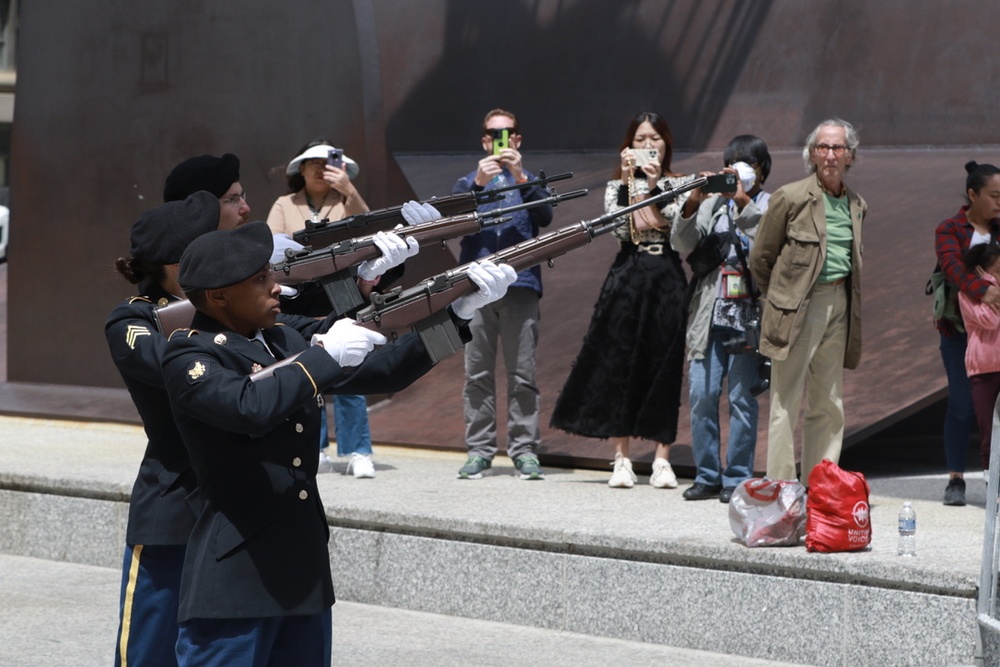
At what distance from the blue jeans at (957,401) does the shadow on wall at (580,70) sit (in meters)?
4.18

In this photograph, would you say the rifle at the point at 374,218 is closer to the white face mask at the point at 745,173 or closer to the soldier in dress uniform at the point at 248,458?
the white face mask at the point at 745,173

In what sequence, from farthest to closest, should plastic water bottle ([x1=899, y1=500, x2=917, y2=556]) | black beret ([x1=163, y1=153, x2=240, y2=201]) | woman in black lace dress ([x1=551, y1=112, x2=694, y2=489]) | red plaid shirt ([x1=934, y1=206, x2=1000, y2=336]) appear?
woman in black lace dress ([x1=551, y1=112, x2=694, y2=489]) → red plaid shirt ([x1=934, y1=206, x2=1000, y2=336]) → plastic water bottle ([x1=899, y1=500, x2=917, y2=556]) → black beret ([x1=163, y1=153, x2=240, y2=201])

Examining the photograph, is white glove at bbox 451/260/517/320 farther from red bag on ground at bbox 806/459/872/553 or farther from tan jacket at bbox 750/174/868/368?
tan jacket at bbox 750/174/868/368

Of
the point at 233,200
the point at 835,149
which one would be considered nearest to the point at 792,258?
the point at 835,149

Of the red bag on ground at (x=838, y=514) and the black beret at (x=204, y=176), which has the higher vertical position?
the black beret at (x=204, y=176)

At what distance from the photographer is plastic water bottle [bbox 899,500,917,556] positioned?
563cm

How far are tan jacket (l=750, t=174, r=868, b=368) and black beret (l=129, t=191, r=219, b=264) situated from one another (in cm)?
331

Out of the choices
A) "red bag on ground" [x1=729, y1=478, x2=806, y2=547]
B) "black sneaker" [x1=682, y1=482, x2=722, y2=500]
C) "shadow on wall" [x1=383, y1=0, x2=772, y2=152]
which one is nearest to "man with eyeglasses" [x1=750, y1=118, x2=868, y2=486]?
"black sneaker" [x1=682, y1=482, x2=722, y2=500]

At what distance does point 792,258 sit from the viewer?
679 centimetres

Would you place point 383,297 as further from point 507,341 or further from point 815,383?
point 507,341

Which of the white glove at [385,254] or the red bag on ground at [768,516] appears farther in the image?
the red bag on ground at [768,516]

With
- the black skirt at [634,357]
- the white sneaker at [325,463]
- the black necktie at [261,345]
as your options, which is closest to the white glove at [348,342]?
the black necktie at [261,345]

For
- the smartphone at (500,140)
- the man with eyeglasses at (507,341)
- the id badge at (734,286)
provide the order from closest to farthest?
the id badge at (734,286) < the smartphone at (500,140) < the man with eyeglasses at (507,341)

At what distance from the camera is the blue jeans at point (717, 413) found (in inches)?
278
